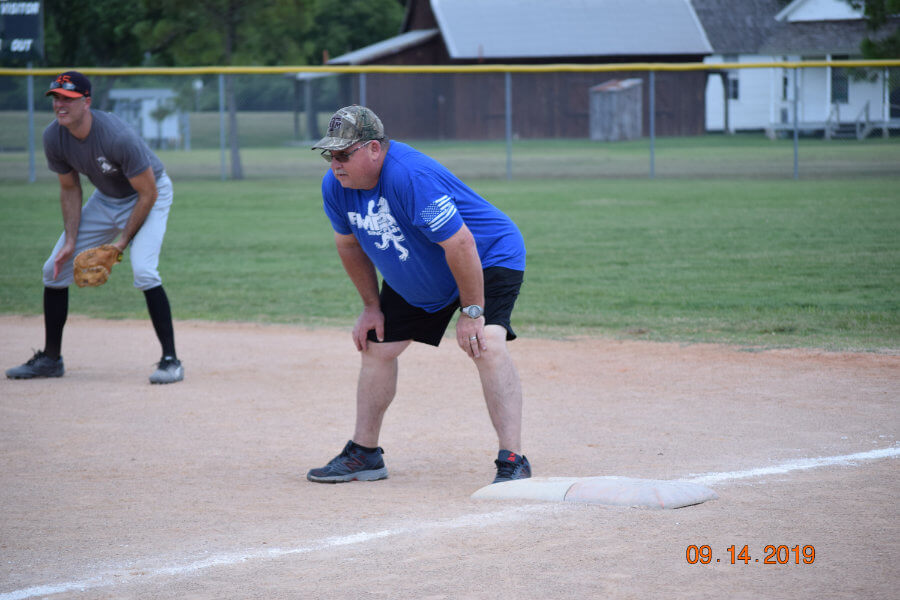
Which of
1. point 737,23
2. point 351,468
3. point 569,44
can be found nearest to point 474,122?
point 569,44

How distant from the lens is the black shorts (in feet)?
14.5

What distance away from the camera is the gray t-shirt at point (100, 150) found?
6328 millimetres

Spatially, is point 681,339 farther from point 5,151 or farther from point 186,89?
point 5,151

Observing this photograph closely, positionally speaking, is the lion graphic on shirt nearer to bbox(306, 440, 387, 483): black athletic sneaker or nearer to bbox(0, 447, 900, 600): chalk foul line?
bbox(306, 440, 387, 483): black athletic sneaker

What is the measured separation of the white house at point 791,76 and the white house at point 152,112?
1177cm

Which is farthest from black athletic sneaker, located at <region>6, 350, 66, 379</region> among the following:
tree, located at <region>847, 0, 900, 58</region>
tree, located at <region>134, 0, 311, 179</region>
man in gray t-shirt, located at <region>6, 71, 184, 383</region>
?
tree, located at <region>847, 0, 900, 58</region>

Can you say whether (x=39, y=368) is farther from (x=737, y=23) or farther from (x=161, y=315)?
(x=737, y=23)

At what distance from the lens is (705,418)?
5.56 m

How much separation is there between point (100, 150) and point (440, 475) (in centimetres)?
313

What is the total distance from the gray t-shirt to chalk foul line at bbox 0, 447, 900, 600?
3.46 meters

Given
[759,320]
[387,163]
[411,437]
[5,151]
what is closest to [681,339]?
[759,320]

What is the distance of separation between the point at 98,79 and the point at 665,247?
43.9 ft

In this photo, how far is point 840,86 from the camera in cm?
2077
